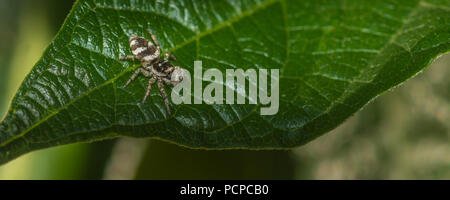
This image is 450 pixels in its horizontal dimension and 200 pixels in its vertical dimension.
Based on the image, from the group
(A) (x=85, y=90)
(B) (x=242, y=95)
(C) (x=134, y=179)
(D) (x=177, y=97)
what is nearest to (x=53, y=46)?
(A) (x=85, y=90)

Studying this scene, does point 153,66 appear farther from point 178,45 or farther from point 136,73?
point 178,45

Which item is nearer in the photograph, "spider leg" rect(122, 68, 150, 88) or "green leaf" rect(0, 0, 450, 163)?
"green leaf" rect(0, 0, 450, 163)

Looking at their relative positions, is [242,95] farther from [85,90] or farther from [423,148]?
[423,148]

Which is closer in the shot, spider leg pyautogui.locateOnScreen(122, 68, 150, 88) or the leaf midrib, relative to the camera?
the leaf midrib

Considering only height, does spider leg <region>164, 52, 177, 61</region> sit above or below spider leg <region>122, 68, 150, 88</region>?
above

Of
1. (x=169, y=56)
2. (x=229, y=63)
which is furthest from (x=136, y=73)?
(x=229, y=63)
